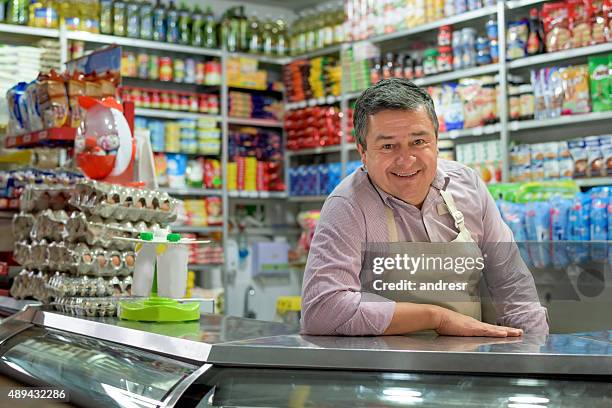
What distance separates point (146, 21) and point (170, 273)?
4.93m

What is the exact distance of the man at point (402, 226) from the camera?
1847mm

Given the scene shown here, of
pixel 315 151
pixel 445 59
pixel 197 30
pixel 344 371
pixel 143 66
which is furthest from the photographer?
pixel 315 151

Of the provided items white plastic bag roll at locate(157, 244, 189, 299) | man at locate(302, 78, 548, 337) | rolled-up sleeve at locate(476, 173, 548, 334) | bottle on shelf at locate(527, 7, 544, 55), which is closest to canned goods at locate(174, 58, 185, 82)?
bottle on shelf at locate(527, 7, 544, 55)

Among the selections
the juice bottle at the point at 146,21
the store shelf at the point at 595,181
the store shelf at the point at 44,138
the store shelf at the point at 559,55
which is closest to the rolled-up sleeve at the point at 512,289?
the store shelf at the point at 44,138

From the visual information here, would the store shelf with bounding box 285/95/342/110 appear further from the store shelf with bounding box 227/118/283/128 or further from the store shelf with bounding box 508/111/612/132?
the store shelf with bounding box 508/111/612/132

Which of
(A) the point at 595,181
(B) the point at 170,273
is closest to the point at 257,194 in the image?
(A) the point at 595,181

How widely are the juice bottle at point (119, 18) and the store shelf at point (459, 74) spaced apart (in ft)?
8.17

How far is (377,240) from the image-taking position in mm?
2047

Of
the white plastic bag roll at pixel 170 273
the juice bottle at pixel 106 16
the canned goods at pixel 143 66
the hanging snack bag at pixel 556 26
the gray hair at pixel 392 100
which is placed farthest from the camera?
the canned goods at pixel 143 66

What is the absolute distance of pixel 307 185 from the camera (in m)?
7.54

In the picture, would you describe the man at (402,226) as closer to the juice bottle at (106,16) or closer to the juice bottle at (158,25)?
the juice bottle at (106,16)

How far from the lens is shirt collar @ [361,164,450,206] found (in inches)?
82.7

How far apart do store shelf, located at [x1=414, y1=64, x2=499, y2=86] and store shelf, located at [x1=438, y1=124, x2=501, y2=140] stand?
1.27 ft

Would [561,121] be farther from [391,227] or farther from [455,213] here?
[391,227]
